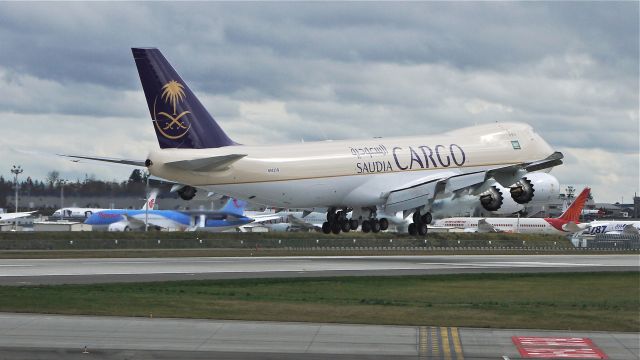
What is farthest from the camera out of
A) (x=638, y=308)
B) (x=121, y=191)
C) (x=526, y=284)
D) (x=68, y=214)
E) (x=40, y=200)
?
(x=68, y=214)

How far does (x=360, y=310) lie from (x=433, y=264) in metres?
28.0

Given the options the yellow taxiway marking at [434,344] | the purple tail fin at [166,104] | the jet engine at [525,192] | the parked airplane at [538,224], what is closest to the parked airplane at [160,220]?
the parked airplane at [538,224]

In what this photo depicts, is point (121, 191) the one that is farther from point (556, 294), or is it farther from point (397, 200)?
point (556, 294)

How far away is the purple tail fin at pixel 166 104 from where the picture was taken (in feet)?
179

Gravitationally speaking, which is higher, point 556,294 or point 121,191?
point 121,191

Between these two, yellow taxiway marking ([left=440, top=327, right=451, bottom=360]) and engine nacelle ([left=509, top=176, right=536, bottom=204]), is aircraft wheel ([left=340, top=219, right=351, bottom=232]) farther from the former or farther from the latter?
yellow taxiway marking ([left=440, top=327, right=451, bottom=360])

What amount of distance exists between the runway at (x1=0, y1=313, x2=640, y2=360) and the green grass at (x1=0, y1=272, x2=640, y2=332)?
2125 millimetres

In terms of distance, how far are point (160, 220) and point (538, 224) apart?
48.9 m

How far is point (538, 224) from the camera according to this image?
12794 centimetres

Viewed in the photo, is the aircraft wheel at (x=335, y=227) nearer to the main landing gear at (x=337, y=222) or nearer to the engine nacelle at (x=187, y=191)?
the main landing gear at (x=337, y=222)

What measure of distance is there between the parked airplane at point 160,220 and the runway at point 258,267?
4233 centimetres

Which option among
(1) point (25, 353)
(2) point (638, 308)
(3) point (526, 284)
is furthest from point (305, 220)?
(1) point (25, 353)

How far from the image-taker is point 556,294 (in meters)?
41.7

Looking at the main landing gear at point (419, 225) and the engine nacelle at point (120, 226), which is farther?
the engine nacelle at point (120, 226)
